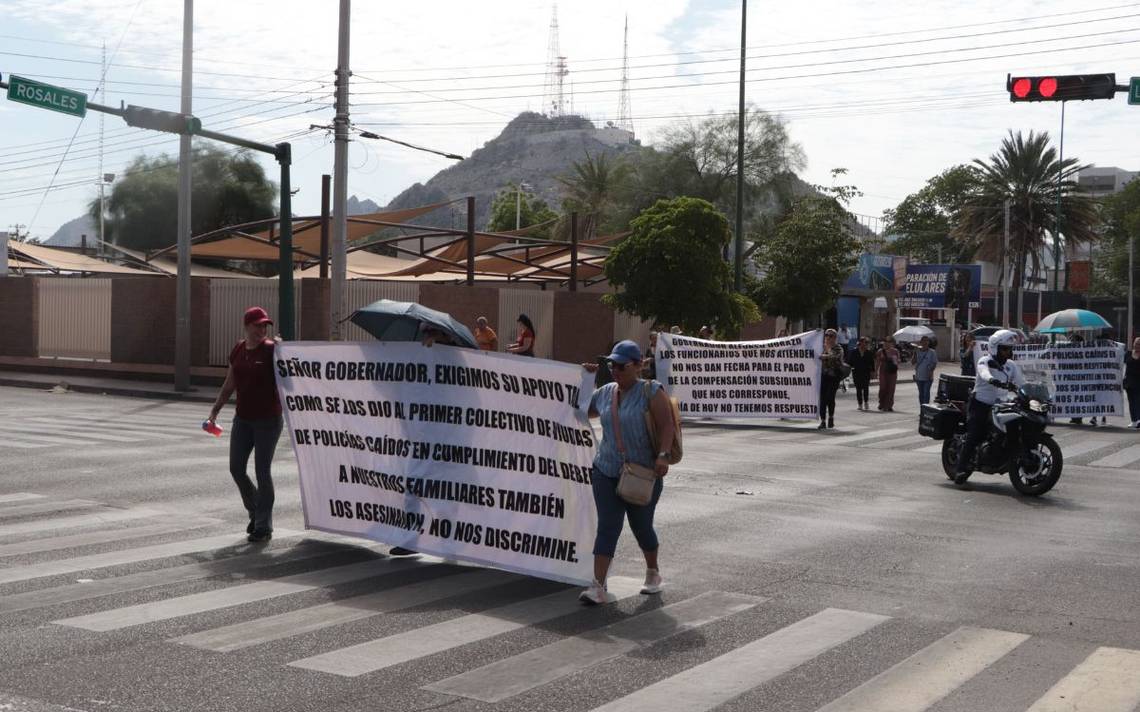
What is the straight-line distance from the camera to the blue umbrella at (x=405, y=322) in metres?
9.91

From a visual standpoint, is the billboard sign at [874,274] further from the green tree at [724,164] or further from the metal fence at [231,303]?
the metal fence at [231,303]

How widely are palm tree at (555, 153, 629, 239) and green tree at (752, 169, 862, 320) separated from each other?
34.1 meters

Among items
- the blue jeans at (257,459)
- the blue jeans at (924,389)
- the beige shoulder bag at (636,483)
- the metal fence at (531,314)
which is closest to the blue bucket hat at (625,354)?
the beige shoulder bag at (636,483)

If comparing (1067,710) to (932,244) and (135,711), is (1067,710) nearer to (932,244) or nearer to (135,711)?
(135,711)

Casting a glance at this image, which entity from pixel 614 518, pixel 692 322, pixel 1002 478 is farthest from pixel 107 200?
pixel 614 518

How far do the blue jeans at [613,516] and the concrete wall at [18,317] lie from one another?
3128cm

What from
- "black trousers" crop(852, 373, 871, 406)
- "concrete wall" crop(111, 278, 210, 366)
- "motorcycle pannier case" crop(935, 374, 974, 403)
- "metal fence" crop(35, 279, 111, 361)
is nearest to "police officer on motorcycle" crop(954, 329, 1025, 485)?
"motorcycle pannier case" crop(935, 374, 974, 403)

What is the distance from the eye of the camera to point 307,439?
10.4 metres

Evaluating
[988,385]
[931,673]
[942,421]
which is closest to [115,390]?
[942,421]

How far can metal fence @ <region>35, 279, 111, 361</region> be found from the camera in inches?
1353

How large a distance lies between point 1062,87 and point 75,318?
26607mm

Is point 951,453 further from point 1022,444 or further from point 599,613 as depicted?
point 599,613

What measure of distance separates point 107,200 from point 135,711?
260 feet

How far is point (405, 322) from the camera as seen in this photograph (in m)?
10.9
